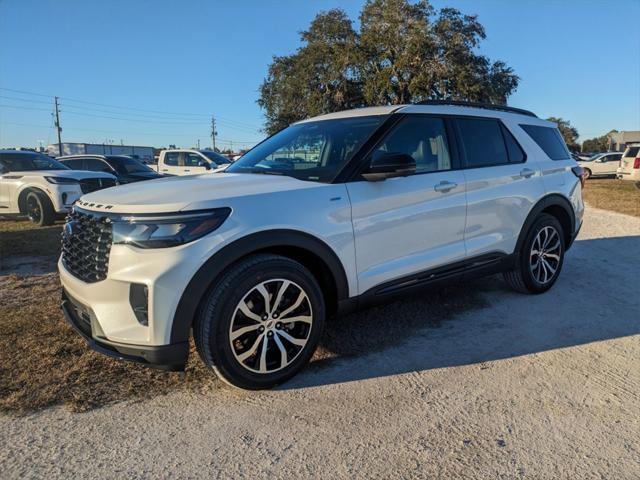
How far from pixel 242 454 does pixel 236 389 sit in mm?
637

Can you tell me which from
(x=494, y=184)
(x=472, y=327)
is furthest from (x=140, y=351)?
(x=494, y=184)

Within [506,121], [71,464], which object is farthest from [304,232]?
[506,121]

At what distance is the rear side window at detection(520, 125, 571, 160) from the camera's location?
494 centimetres

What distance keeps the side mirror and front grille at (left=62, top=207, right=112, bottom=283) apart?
1.74 m

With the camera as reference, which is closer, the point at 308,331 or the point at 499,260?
the point at 308,331

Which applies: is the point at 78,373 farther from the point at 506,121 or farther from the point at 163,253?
the point at 506,121

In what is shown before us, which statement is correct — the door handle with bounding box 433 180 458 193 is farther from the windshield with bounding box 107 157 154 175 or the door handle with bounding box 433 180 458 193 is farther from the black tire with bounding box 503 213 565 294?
the windshield with bounding box 107 157 154 175

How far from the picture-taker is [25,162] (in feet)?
33.4

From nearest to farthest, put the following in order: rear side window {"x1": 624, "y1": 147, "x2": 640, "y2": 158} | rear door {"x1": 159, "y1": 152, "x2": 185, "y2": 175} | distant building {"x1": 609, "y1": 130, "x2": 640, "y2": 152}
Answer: rear door {"x1": 159, "y1": 152, "x2": 185, "y2": 175}, rear side window {"x1": 624, "y1": 147, "x2": 640, "y2": 158}, distant building {"x1": 609, "y1": 130, "x2": 640, "y2": 152}

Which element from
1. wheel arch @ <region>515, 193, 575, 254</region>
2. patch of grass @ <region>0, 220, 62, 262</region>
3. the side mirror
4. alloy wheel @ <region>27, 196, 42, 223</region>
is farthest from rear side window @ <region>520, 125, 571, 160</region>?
alloy wheel @ <region>27, 196, 42, 223</region>

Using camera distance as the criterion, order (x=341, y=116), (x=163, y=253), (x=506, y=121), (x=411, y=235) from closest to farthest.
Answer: (x=163, y=253)
(x=411, y=235)
(x=341, y=116)
(x=506, y=121)

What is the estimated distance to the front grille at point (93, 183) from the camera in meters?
9.75

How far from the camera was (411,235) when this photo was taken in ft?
11.8

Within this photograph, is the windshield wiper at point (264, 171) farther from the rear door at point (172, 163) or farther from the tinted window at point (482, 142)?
the rear door at point (172, 163)
